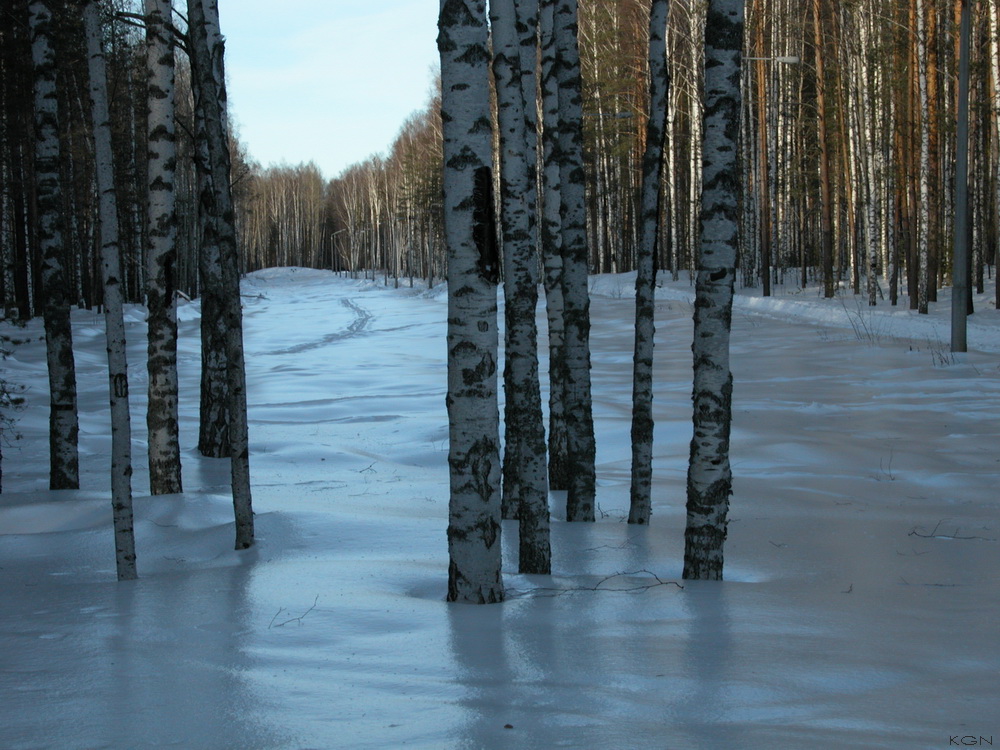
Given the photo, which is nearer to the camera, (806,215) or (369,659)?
(369,659)

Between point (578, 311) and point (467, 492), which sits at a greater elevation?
point (578, 311)

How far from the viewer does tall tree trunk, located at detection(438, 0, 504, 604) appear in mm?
3857

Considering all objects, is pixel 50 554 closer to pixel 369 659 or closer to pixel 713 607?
pixel 369 659

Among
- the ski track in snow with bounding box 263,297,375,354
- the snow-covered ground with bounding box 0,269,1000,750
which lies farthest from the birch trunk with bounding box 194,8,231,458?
the ski track in snow with bounding box 263,297,375,354

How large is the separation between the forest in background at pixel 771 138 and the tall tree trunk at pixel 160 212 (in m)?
8.07

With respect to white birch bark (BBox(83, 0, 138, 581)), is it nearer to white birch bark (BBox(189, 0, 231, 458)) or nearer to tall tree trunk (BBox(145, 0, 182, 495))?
tall tree trunk (BBox(145, 0, 182, 495))

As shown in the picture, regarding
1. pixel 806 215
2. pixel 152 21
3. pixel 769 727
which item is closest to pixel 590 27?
pixel 806 215

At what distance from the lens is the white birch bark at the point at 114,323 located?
16.0ft

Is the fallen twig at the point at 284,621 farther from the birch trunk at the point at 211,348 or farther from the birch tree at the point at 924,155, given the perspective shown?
the birch tree at the point at 924,155

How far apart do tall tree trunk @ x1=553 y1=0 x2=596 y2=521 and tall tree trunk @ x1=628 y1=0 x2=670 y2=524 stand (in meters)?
0.35

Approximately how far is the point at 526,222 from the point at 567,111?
4.81 feet

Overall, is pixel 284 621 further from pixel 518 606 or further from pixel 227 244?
pixel 227 244

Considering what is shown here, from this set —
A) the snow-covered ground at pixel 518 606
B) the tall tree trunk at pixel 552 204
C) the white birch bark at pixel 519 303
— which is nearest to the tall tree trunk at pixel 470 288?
the snow-covered ground at pixel 518 606

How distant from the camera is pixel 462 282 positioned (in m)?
3.92
